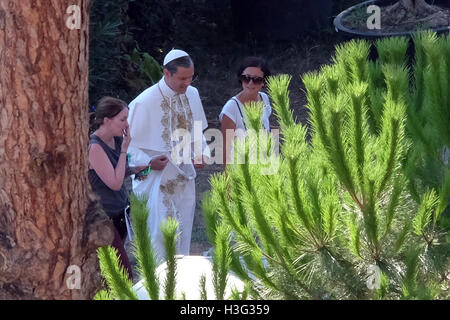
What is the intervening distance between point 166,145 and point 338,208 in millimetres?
3093

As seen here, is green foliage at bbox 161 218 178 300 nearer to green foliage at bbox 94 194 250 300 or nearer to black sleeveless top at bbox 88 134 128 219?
green foliage at bbox 94 194 250 300

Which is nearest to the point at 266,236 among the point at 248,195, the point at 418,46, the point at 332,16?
the point at 248,195

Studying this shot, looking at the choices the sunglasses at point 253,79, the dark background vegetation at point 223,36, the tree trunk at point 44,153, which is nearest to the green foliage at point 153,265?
the tree trunk at point 44,153

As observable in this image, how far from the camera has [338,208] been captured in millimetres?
1997

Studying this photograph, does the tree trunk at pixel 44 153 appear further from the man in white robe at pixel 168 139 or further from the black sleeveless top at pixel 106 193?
the man in white robe at pixel 168 139

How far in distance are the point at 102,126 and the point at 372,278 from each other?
268cm

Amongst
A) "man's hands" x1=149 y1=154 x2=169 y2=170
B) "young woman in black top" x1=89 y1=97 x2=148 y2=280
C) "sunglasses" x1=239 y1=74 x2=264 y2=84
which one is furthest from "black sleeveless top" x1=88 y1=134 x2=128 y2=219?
"sunglasses" x1=239 y1=74 x2=264 y2=84

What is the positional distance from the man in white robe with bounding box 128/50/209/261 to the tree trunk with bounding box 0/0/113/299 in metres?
1.97

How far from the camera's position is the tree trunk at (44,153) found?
2756mm

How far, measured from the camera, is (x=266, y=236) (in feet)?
6.72

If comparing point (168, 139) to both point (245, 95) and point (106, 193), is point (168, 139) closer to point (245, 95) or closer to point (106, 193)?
point (245, 95)

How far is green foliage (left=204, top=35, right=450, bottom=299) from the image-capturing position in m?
1.97
